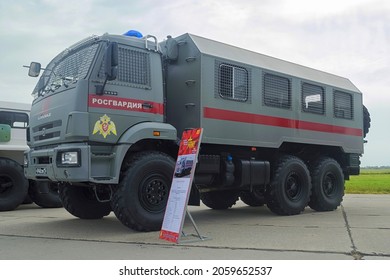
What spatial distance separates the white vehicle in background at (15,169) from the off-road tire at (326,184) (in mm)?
6622

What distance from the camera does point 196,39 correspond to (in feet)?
26.9

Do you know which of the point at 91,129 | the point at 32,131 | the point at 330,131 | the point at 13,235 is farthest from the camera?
the point at 330,131

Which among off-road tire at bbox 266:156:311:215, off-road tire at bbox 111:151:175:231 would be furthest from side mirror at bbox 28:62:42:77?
off-road tire at bbox 266:156:311:215

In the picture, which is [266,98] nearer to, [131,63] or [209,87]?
[209,87]

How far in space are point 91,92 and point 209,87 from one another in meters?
2.26

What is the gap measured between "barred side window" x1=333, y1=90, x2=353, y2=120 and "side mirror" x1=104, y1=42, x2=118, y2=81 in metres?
6.35

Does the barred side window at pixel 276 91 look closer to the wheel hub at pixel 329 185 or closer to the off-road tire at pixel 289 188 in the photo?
the off-road tire at pixel 289 188

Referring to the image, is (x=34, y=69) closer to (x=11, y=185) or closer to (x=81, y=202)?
(x=81, y=202)

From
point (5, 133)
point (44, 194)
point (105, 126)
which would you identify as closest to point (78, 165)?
point (105, 126)

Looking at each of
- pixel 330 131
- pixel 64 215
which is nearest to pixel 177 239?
pixel 64 215

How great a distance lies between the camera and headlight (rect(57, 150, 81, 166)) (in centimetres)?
655

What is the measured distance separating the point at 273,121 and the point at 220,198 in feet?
9.03

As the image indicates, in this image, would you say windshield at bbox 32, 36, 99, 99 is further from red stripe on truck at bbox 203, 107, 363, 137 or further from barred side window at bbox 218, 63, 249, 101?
barred side window at bbox 218, 63, 249, 101

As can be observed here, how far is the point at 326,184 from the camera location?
35.8 ft
